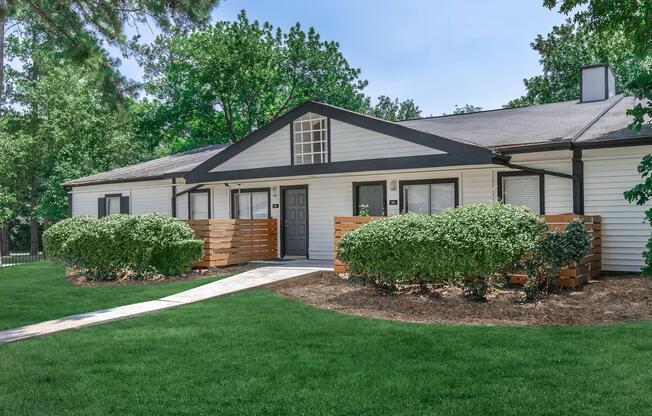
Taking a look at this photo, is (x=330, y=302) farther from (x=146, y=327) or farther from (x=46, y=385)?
(x=46, y=385)

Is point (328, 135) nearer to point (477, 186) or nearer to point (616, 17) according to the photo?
point (477, 186)

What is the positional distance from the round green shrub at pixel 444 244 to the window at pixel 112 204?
13971 mm

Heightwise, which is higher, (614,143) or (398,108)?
(398,108)

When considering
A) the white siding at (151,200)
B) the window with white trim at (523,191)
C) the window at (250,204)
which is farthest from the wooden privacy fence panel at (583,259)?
the white siding at (151,200)

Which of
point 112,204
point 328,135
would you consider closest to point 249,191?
point 328,135

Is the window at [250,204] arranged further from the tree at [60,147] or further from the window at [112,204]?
the tree at [60,147]

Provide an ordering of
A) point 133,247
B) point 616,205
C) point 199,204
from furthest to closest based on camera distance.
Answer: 1. point 199,204
2. point 133,247
3. point 616,205

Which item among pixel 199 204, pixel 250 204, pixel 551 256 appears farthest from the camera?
pixel 199 204

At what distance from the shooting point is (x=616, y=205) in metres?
11.5

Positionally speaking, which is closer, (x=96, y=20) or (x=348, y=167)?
(x=96, y=20)

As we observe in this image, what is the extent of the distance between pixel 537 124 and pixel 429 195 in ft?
10.5

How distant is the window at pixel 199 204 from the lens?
18.2 metres

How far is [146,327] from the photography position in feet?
24.9

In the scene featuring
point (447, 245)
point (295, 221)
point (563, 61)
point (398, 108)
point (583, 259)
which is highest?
point (398, 108)
